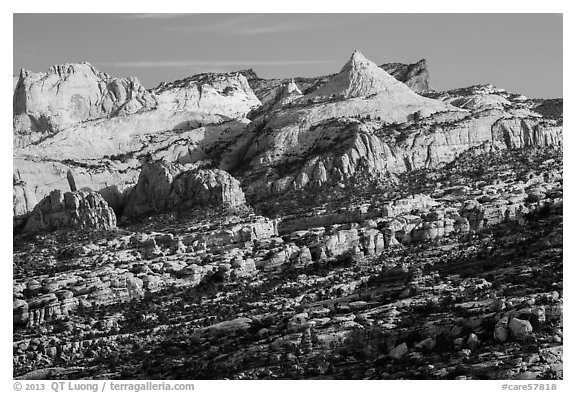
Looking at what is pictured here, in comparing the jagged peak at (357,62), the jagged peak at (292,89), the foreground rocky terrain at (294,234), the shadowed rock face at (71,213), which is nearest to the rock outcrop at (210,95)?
the foreground rocky terrain at (294,234)

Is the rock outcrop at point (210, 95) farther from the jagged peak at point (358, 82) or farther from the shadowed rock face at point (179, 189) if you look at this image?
the shadowed rock face at point (179, 189)

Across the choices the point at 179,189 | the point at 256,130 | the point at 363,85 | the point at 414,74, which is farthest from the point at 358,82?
the point at 179,189

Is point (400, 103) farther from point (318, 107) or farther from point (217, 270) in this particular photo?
point (217, 270)

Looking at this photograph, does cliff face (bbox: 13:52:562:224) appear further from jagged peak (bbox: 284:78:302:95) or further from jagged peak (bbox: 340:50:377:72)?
jagged peak (bbox: 284:78:302:95)

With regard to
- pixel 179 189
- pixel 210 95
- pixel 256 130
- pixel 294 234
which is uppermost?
pixel 210 95

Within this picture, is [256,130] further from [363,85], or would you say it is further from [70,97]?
[70,97]
